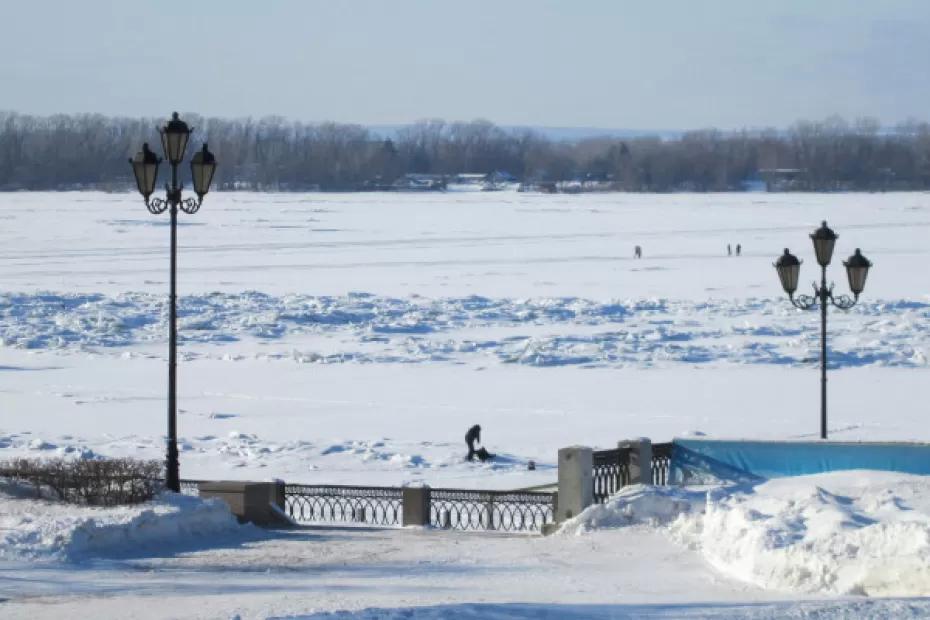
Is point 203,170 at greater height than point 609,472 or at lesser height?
greater

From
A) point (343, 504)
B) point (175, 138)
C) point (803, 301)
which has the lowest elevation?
point (343, 504)

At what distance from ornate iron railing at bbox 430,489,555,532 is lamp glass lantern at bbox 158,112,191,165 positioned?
4.12 meters

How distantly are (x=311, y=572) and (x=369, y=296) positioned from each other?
33.4 metres

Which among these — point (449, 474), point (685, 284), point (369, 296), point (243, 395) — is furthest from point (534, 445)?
point (685, 284)

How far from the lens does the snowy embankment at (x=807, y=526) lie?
10.6 metres

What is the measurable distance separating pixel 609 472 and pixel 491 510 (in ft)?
4.10

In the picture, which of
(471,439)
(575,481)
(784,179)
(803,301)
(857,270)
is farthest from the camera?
(784,179)

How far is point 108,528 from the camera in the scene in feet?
42.1

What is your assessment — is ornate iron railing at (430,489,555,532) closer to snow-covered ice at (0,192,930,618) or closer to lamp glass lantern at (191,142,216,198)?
snow-covered ice at (0,192,930,618)

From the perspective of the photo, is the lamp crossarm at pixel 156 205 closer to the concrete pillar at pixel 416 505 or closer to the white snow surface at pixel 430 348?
the concrete pillar at pixel 416 505

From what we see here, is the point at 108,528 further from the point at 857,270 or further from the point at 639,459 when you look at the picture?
the point at 857,270

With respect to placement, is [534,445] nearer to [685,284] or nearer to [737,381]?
[737,381]

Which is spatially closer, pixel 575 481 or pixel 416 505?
pixel 575 481

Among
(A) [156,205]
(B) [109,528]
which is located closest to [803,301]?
(A) [156,205]
